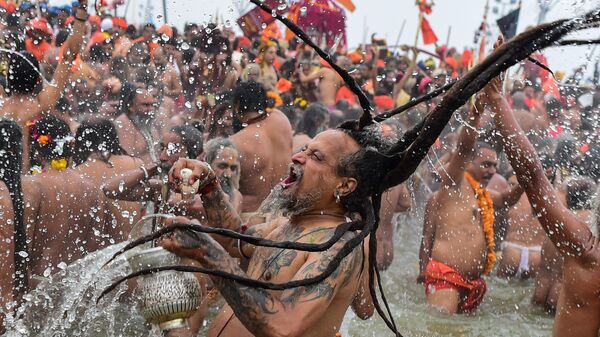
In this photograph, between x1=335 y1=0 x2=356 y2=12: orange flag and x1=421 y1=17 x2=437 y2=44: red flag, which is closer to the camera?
x1=335 y1=0 x2=356 y2=12: orange flag

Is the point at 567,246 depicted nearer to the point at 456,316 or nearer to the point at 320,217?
the point at 320,217

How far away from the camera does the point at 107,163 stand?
6.30 m

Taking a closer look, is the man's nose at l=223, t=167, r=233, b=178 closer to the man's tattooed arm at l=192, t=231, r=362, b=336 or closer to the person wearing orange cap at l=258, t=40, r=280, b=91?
the man's tattooed arm at l=192, t=231, r=362, b=336

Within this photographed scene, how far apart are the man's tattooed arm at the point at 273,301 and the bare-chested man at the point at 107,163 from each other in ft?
10.8

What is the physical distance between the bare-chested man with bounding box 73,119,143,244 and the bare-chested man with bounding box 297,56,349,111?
6033 mm

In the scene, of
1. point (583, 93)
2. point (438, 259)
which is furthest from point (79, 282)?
point (583, 93)

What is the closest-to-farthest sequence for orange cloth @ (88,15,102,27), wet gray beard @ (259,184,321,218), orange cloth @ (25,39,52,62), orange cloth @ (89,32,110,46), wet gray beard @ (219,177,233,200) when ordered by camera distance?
wet gray beard @ (259,184,321,218), wet gray beard @ (219,177,233,200), orange cloth @ (25,39,52,62), orange cloth @ (89,32,110,46), orange cloth @ (88,15,102,27)

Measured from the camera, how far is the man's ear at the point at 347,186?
134 inches

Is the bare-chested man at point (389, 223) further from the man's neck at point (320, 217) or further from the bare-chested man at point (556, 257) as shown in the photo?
the man's neck at point (320, 217)

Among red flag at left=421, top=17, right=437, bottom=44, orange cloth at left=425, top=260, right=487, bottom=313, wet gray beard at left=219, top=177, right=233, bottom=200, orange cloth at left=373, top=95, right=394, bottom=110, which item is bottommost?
orange cloth at left=425, top=260, right=487, bottom=313

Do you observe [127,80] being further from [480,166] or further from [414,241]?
[414,241]

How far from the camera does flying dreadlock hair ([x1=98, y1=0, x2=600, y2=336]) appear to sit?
2.82 meters

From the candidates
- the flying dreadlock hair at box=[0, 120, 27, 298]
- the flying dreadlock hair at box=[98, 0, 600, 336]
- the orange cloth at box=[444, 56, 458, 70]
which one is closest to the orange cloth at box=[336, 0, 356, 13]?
the orange cloth at box=[444, 56, 458, 70]

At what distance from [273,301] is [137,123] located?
5130 mm
